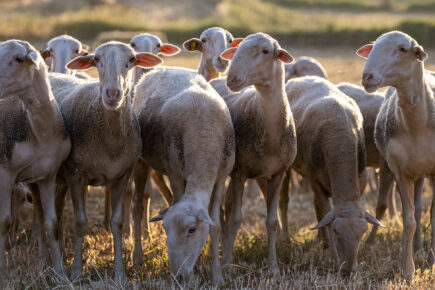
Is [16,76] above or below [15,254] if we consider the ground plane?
above

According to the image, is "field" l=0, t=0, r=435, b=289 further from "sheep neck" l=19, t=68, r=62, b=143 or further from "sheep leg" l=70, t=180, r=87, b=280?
"sheep neck" l=19, t=68, r=62, b=143

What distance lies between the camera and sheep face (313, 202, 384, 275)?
7027mm

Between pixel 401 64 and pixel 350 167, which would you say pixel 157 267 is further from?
pixel 401 64

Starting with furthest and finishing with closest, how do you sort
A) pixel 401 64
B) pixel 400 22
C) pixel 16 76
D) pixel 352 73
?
pixel 400 22, pixel 352 73, pixel 401 64, pixel 16 76

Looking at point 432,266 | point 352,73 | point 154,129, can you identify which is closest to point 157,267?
point 154,129

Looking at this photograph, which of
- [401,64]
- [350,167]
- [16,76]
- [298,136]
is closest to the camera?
[16,76]

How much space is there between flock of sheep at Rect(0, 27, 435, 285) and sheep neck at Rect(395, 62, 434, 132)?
0.04 feet

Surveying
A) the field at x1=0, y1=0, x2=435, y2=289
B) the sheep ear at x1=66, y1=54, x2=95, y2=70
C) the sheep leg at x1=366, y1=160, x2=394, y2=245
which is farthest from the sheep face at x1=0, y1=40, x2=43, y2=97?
the sheep leg at x1=366, y1=160, x2=394, y2=245

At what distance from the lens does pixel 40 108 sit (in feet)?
22.2

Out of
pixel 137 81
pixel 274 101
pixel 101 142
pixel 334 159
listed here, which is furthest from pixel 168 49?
pixel 334 159

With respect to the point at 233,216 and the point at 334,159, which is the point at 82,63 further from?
the point at 334,159

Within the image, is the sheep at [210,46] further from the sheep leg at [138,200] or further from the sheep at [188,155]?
the sheep leg at [138,200]

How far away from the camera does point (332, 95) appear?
8422mm

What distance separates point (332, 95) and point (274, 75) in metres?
1.35
